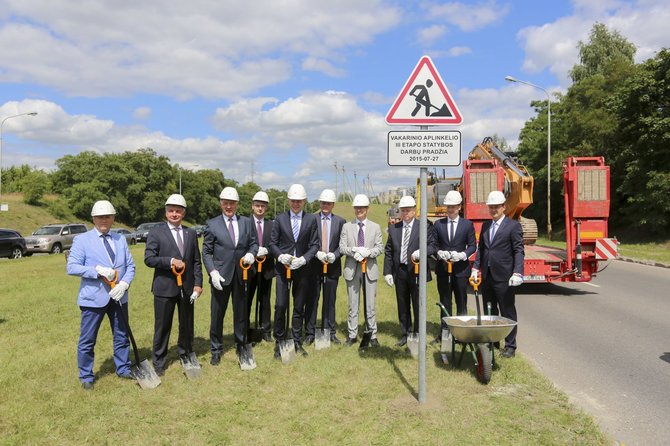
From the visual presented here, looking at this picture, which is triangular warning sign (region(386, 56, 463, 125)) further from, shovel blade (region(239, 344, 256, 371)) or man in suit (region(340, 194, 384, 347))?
shovel blade (region(239, 344, 256, 371))

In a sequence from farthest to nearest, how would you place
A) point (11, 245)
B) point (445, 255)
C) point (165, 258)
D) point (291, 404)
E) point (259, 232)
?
point (11, 245) → point (259, 232) → point (445, 255) → point (165, 258) → point (291, 404)

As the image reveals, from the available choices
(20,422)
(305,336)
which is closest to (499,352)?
(305,336)

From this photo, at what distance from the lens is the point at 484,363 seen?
5.26 metres

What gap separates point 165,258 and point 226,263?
2.64ft

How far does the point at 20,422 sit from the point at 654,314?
9.47 m

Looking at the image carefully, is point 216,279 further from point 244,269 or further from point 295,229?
point 295,229

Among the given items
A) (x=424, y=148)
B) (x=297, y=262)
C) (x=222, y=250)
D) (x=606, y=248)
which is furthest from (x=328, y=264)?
(x=606, y=248)

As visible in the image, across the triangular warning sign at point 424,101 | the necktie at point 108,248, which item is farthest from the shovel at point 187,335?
the triangular warning sign at point 424,101

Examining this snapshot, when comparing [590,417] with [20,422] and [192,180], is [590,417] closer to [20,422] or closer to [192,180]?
[20,422]

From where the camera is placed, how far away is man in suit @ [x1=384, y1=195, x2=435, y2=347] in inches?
271

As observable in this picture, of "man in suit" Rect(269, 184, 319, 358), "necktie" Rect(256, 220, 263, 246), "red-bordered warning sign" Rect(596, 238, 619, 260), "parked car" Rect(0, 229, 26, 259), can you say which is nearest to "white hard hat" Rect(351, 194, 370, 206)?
"man in suit" Rect(269, 184, 319, 358)

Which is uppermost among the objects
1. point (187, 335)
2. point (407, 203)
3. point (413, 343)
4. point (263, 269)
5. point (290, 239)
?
point (407, 203)

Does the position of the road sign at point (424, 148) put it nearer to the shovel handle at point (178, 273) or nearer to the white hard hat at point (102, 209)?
the shovel handle at point (178, 273)

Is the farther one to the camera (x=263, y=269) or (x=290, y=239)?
(x=263, y=269)
